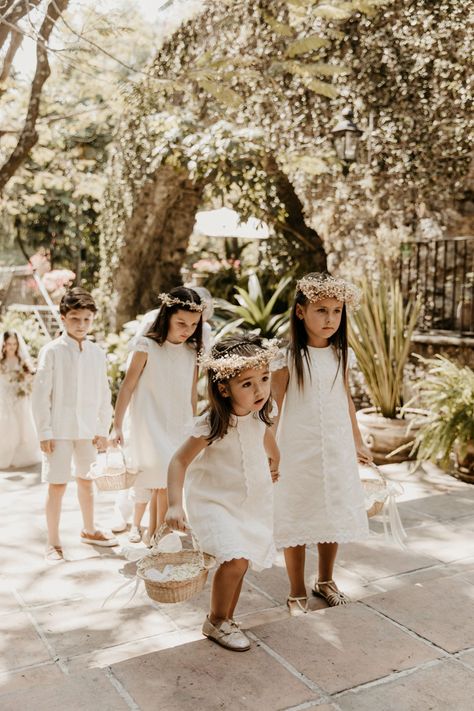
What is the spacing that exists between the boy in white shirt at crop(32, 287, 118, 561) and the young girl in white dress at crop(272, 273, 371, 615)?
1430mm

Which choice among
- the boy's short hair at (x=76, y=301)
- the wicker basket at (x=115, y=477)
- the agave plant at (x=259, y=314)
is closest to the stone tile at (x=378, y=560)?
the wicker basket at (x=115, y=477)

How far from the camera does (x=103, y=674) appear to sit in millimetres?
→ 2346

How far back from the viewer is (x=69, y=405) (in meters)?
4.12

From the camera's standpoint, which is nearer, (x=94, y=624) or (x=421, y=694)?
(x=421, y=694)

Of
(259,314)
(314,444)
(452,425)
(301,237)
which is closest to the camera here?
(314,444)

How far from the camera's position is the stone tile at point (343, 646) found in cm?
238

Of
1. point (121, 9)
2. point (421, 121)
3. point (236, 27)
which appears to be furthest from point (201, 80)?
point (236, 27)

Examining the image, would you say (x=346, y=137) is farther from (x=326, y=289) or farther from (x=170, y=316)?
(x=326, y=289)

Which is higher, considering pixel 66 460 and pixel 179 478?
pixel 179 478

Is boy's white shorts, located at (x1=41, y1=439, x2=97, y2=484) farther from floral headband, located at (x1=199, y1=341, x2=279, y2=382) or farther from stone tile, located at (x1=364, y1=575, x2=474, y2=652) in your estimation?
stone tile, located at (x1=364, y1=575, x2=474, y2=652)

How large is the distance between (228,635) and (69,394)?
78.4 inches

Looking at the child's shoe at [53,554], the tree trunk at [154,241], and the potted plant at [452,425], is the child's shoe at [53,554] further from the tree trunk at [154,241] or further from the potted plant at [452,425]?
the tree trunk at [154,241]

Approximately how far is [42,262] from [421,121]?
1096cm

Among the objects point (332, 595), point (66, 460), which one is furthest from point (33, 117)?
point (332, 595)
